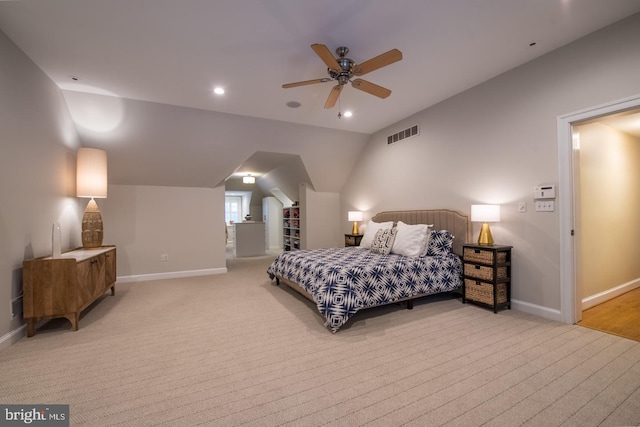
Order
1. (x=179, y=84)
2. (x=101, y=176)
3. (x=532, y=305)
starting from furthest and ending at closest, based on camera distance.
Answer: (x=101, y=176)
(x=179, y=84)
(x=532, y=305)

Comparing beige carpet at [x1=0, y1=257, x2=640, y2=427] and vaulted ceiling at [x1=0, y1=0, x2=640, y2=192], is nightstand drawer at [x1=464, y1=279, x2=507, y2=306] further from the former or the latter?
vaulted ceiling at [x1=0, y1=0, x2=640, y2=192]

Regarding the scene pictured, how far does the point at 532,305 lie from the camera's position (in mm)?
3061

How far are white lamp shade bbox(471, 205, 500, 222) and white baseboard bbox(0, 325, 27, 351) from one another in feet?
15.7

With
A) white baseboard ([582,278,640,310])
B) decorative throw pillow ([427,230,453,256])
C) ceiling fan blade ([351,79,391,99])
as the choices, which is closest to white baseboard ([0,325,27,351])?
ceiling fan blade ([351,79,391,99])

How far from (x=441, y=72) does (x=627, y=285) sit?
3925 millimetres

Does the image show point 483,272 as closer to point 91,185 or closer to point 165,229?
point 91,185

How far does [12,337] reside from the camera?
8.02 ft

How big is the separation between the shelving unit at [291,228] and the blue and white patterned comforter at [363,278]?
3.73 m

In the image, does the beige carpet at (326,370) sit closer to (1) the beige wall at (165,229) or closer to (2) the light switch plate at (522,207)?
(2) the light switch plate at (522,207)

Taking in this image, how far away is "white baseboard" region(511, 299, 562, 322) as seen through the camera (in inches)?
113

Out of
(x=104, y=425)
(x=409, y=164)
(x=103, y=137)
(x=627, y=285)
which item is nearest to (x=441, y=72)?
(x=409, y=164)

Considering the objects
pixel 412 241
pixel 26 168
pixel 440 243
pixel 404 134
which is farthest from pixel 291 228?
pixel 26 168

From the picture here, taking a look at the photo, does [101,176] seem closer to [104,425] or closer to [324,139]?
[104,425]

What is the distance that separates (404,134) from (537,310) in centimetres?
319
